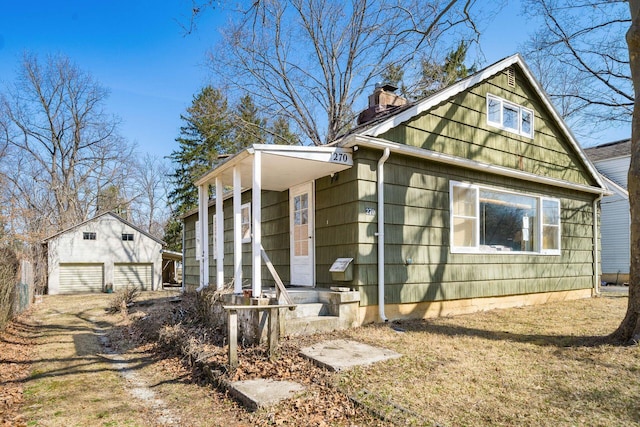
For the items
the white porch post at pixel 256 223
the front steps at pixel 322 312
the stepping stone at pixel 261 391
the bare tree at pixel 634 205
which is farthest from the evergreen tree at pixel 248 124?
the stepping stone at pixel 261 391

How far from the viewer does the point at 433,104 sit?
307 inches

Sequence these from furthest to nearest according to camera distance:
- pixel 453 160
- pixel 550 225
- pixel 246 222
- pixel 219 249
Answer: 1. pixel 246 222
2. pixel 550 225
3. pixel 453 160
4. pixel 219 249

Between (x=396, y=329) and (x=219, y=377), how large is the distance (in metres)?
2.90

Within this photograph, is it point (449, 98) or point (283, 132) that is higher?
point (283, 132)

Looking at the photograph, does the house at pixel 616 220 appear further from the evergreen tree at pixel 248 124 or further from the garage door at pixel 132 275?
the garage door at pixel 132 275

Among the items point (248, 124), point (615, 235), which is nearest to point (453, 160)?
point (615, 235)

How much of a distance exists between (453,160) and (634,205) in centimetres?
311

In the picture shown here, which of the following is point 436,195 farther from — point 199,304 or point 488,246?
point 199,304

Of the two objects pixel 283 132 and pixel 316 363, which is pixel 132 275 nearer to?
pixel 283 132

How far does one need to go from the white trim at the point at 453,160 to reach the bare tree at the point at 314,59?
9.77 m

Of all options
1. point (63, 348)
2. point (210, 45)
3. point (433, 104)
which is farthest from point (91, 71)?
point (433, 104)

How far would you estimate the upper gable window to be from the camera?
9062mm

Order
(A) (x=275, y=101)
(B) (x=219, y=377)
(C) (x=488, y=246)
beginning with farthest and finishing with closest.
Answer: (A) (x=275, y=101)
(C) (x=488, y=246)
(B) (x=219, y=377)

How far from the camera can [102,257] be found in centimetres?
2206
